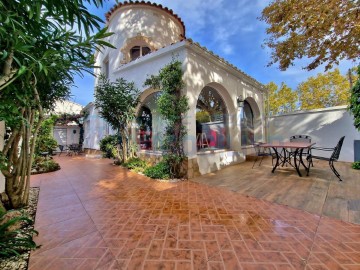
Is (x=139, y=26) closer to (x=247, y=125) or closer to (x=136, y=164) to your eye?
(x=136, y=164)

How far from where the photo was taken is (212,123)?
8.77 m

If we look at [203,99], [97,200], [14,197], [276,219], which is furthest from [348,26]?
[14,197]

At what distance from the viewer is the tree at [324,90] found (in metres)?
18.8

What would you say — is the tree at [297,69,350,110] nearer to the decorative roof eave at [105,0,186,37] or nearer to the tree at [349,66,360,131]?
the tree at [349,66,360,131]

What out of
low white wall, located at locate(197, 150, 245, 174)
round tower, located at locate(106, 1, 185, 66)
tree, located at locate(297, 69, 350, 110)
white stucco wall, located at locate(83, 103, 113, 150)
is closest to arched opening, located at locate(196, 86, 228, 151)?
low white wall, located at locate(197, 150, 245, 174)

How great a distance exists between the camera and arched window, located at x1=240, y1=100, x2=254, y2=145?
9473 millimetres

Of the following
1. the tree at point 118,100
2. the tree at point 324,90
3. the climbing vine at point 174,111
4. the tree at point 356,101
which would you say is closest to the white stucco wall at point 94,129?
the tree at point 118,100

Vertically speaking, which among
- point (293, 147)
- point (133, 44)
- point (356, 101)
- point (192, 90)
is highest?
point (133, 44)

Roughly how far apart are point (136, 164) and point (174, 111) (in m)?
3.00

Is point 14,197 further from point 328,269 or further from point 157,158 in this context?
point 328,269

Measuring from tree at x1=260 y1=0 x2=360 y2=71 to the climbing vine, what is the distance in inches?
182

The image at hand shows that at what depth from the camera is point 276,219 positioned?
2848 mm

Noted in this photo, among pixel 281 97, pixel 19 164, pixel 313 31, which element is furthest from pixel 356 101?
pixel 281 97

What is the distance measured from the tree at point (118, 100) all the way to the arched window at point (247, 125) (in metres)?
5.76
